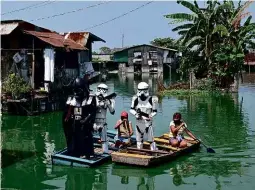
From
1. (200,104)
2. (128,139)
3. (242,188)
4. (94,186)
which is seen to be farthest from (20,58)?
(242,188)

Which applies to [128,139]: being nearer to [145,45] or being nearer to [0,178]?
[0,178]

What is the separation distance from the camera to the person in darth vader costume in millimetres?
9367

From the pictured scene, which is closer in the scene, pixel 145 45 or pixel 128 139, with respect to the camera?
pixel 128 139

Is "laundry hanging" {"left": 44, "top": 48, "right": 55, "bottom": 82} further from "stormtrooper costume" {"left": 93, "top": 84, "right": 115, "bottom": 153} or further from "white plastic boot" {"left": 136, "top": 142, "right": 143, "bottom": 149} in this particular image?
"white plastic boot" {"left": 136, "top": 142, "right": 143, "bottom": 149}

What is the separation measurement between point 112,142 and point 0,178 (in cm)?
378

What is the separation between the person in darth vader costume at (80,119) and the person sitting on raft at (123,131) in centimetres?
139

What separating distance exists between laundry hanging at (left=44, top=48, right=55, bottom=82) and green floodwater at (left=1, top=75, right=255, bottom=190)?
3.42 m

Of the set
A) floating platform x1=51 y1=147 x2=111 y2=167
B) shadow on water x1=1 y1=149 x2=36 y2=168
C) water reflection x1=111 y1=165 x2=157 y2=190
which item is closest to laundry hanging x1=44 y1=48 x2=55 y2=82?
shadow on water x1=1 y1=149 x2=36 y2=168

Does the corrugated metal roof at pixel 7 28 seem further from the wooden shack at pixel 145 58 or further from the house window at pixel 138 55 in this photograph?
the house window at pixel 138 55

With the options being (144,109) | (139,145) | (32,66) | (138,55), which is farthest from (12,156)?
(138,55)

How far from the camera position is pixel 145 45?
56.4 meters

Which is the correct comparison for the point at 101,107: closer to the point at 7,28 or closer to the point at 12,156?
the point at 12,156

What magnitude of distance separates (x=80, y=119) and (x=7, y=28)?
38.1ft

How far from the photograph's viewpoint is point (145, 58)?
56.8 meters
